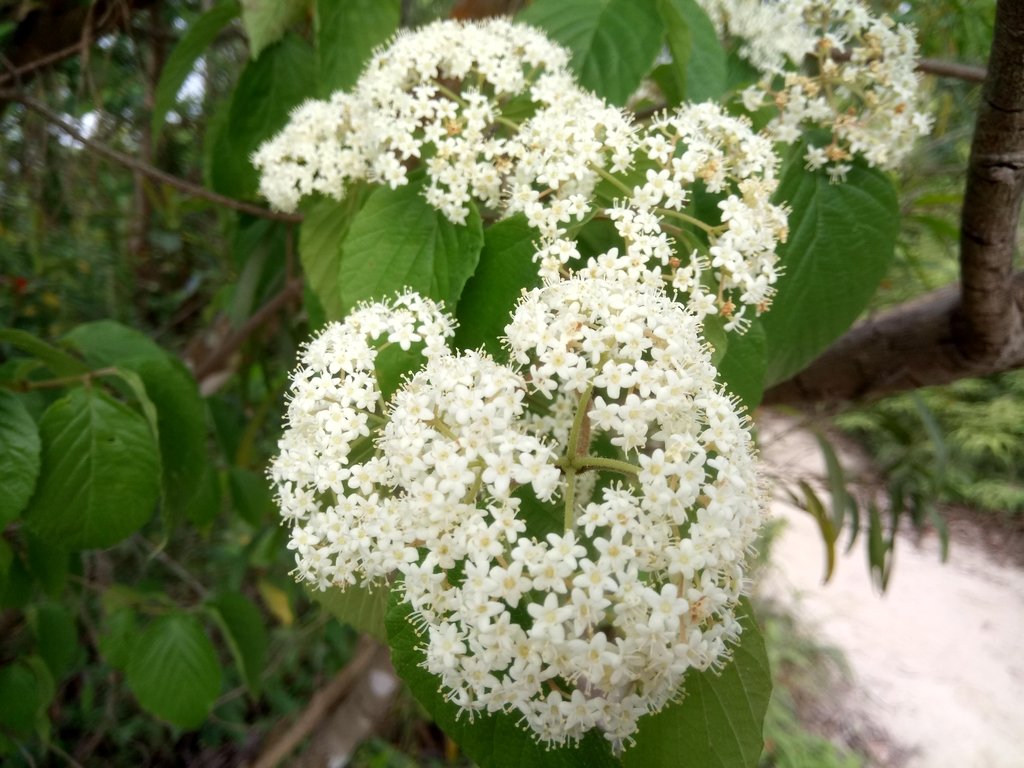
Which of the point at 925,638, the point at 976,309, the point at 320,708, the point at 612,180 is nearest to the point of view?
the point at 612,180

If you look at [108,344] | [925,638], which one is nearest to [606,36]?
[108,344]

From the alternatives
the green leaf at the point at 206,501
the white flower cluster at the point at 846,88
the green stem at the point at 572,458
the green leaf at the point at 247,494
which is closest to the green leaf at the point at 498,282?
the green stem at the point at 572,458

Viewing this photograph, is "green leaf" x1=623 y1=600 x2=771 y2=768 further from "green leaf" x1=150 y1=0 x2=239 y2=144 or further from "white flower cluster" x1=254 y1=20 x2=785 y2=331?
"green leaf" x1=150 y1=0 x2=239 y2=144

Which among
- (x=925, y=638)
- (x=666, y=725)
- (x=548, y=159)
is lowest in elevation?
(x=925, y=638)

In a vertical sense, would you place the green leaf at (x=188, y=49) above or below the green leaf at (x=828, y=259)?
above

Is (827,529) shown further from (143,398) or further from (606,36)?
(143,398)

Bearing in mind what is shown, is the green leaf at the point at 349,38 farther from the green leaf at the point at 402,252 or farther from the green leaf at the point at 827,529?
the green leaf at the point at 827,529
